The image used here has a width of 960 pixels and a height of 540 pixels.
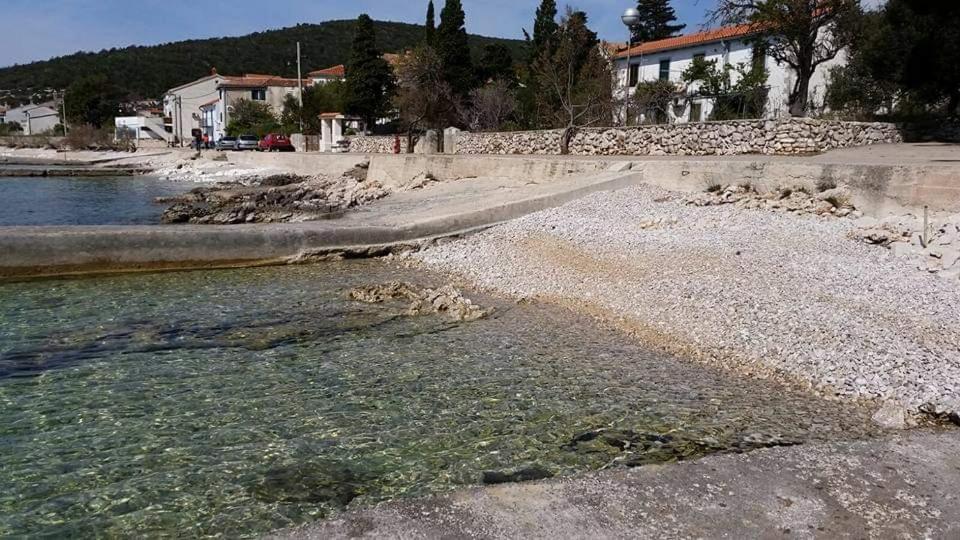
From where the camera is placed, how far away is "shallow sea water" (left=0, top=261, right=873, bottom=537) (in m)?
4.42

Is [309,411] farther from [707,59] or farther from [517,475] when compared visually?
[707,59]

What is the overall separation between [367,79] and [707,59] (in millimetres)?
22126

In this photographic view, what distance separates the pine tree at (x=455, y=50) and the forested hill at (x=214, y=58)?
6190 centimetres

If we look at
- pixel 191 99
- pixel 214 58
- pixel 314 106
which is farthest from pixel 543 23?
pixel 214 58

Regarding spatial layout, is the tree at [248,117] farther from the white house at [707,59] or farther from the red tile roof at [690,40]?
the white house at [707,59]

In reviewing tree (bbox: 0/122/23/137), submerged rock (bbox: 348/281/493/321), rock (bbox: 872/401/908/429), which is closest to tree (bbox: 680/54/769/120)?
submerged rock (bbox: 348/281/493/321)

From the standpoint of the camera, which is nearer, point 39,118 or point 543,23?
point 543,23

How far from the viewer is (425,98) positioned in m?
37.3

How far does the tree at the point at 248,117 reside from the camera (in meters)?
64.5

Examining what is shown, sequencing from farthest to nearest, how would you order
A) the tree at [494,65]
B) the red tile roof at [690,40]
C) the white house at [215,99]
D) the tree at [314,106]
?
the white house at [215,99] < the tree at [314,106] < the tree at [494,65] < the red tile roof at [690,40]

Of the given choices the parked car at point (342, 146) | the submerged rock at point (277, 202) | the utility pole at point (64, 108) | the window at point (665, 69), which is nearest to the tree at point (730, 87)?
the window at point (665, 69)

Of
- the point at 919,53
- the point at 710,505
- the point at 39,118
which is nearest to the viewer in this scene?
the point at 710,505

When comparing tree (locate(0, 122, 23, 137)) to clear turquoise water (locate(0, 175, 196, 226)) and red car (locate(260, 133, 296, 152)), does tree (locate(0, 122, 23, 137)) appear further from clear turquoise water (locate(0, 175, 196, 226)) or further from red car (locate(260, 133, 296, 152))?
clear turquoise water (locate(0, 175, 196, 226))

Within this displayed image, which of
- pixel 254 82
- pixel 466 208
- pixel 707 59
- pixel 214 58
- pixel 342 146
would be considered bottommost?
pixel 466 208
